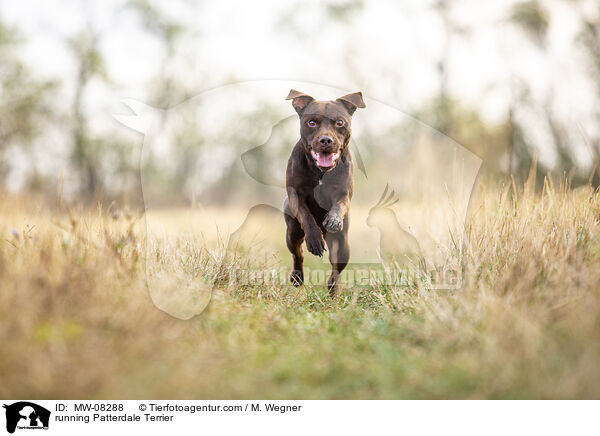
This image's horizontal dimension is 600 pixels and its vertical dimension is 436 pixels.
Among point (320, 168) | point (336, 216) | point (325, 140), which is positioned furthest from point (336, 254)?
point (325, 140)

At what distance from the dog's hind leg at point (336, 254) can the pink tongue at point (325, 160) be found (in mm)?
1045

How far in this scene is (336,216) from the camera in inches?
160

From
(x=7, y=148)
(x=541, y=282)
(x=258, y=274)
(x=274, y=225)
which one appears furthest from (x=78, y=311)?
(x=7, y=148)

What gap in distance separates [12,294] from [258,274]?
2499mm

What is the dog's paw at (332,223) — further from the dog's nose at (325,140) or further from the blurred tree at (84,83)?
the blurred tree at (84,83)

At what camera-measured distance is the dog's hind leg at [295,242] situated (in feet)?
15.8

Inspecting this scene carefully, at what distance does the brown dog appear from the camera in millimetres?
3945

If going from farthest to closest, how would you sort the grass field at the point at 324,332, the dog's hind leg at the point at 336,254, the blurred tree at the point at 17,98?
the blurred tree at the point at 17,98 → the dog's hind leg at the point at 336,254 → the grass field at the point at 324,332

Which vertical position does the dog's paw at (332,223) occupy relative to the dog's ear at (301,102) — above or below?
below

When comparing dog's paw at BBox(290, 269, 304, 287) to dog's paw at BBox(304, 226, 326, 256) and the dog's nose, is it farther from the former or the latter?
the dog's nose

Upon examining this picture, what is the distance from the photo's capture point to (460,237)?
4.33 metres
